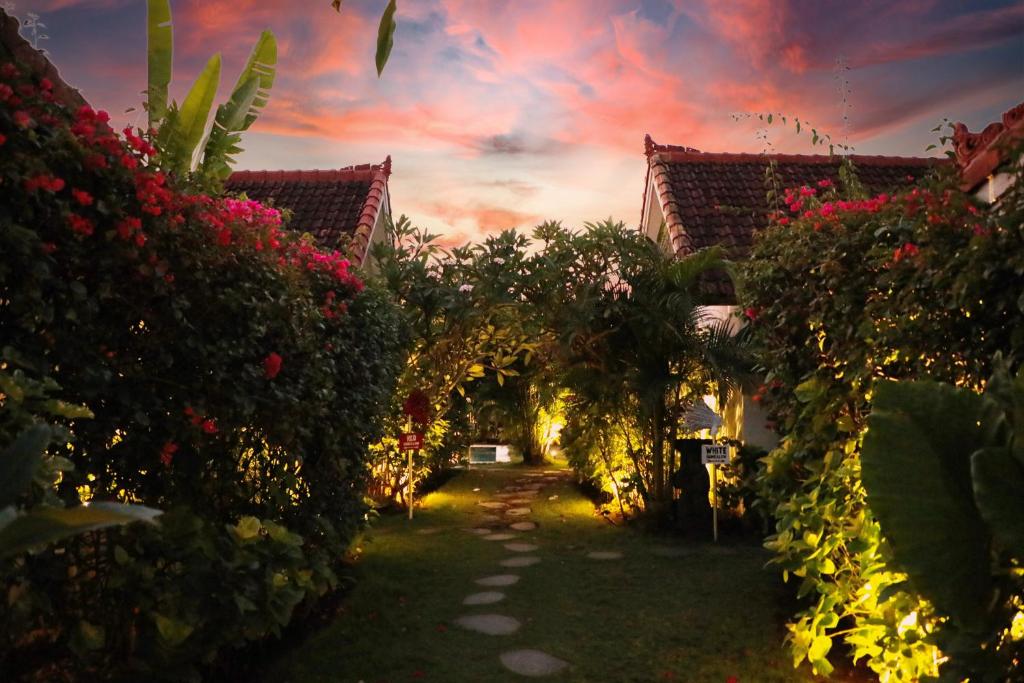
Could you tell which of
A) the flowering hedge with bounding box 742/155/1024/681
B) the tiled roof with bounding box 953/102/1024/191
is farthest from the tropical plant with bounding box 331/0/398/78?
the tiled roof with bounding box 953/102/1024/191

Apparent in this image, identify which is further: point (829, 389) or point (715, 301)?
point (715, 301)

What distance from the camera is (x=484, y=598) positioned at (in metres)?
5.92

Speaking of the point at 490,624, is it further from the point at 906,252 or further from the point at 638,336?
the point at 638,336

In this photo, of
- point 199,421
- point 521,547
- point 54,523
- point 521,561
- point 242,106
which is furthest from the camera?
point 521,547

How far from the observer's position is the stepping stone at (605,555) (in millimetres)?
7445

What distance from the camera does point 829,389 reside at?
13.2 ft

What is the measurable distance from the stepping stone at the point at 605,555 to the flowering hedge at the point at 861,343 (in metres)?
2.66

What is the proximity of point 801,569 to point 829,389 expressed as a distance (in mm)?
952

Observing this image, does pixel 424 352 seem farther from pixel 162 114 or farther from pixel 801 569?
pixel 801 569

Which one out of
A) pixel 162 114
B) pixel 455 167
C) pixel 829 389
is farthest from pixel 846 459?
pixel 455 167

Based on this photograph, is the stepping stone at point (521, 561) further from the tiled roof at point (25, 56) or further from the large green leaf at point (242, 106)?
the tiled roof at point (25, 56)

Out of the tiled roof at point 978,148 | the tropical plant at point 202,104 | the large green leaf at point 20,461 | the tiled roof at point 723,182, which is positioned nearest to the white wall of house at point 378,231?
the tiled roof at point 723,182

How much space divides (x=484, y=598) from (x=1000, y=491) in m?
4.27

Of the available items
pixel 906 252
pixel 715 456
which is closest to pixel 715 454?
pixel 715 456
